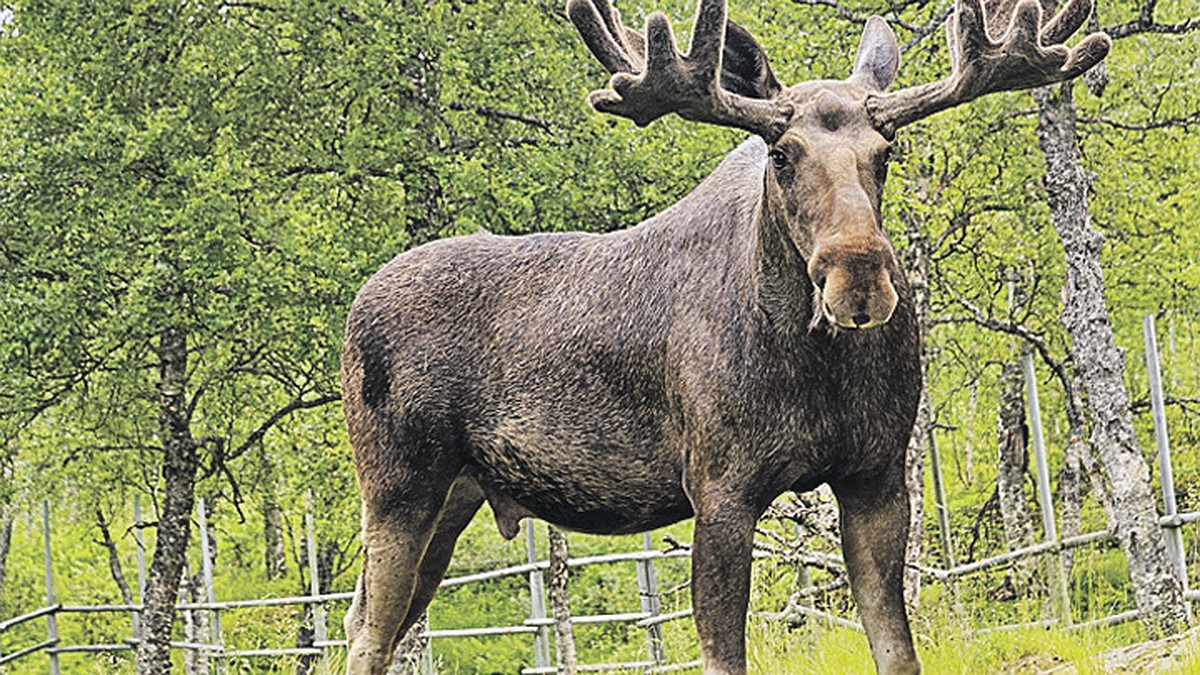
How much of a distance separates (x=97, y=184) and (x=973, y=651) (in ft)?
33.1

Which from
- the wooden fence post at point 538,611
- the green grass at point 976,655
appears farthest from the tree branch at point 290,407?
the green grass at point 976,655

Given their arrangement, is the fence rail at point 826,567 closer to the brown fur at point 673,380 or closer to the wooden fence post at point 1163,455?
the wooden fence post at point 1163,455

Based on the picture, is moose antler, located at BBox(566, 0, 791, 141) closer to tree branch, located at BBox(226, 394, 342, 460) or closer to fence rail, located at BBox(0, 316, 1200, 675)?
fence rail, located at BBox(0, 316, 1200, 675)

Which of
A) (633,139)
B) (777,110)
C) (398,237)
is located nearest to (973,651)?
(777,110)

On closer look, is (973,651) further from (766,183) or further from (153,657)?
(153,657)

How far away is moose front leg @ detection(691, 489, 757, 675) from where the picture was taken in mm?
4016

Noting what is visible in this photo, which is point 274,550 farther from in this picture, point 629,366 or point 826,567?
point 629,366

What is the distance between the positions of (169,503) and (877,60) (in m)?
12.4

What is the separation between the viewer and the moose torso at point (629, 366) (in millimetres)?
4020

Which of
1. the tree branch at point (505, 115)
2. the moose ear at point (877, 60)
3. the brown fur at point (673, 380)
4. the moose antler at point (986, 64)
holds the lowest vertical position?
the brown fur at point (673, 380)

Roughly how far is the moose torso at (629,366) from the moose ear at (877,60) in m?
0.46

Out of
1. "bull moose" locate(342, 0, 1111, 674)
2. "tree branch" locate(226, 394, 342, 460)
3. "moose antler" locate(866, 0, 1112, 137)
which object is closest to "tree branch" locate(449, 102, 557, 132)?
"tree branch" locate(226, 394, 342, 460)

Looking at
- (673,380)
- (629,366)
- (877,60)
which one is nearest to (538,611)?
(629,366)

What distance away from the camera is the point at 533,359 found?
15.7ft
